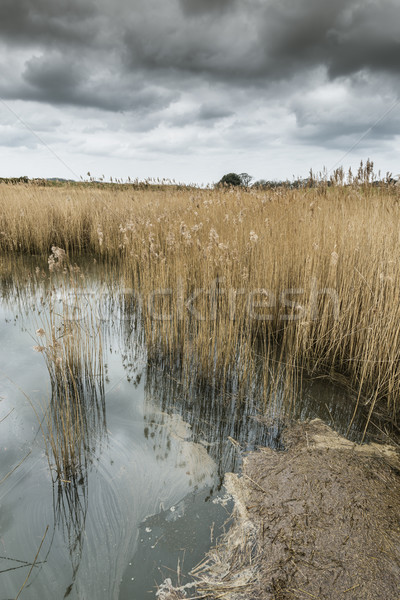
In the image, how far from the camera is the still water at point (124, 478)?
1350 mm

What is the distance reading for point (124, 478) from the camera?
5.89 ft

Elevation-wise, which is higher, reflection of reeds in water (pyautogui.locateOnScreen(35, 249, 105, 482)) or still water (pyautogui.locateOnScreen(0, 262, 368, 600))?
reflection of reeds in water (pyautogui.locateOnScreen(35, 249, 105, 482))

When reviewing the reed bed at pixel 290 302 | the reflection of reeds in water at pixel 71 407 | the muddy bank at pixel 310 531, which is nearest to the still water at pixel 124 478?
the reflection of reeds in water at pixel 71 407

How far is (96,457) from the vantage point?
192 cm

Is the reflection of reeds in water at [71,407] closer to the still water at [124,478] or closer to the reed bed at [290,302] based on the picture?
the still water at [124,478]

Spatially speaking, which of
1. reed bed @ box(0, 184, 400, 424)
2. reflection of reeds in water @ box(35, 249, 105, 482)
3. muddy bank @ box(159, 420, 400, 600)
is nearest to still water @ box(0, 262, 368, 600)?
reflection of reeds in water @ box(35, 249, 105, 482)

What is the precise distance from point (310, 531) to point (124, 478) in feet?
3.09

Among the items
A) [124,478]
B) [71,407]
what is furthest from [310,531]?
[71,407]

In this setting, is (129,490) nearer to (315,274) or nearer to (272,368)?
(272,368)

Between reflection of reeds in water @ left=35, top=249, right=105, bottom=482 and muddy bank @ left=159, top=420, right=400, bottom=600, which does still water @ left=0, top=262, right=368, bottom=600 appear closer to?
reflection of reeds in water @ left=35, top=249, right=105, bottom=482

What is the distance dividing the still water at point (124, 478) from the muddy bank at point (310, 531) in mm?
126

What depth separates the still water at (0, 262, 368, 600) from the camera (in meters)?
1.35

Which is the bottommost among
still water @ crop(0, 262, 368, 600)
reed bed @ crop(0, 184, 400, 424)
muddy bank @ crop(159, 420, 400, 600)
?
still water @ crop(0, 262, 368, 600)

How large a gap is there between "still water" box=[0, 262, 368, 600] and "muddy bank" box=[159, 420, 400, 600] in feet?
0.41
